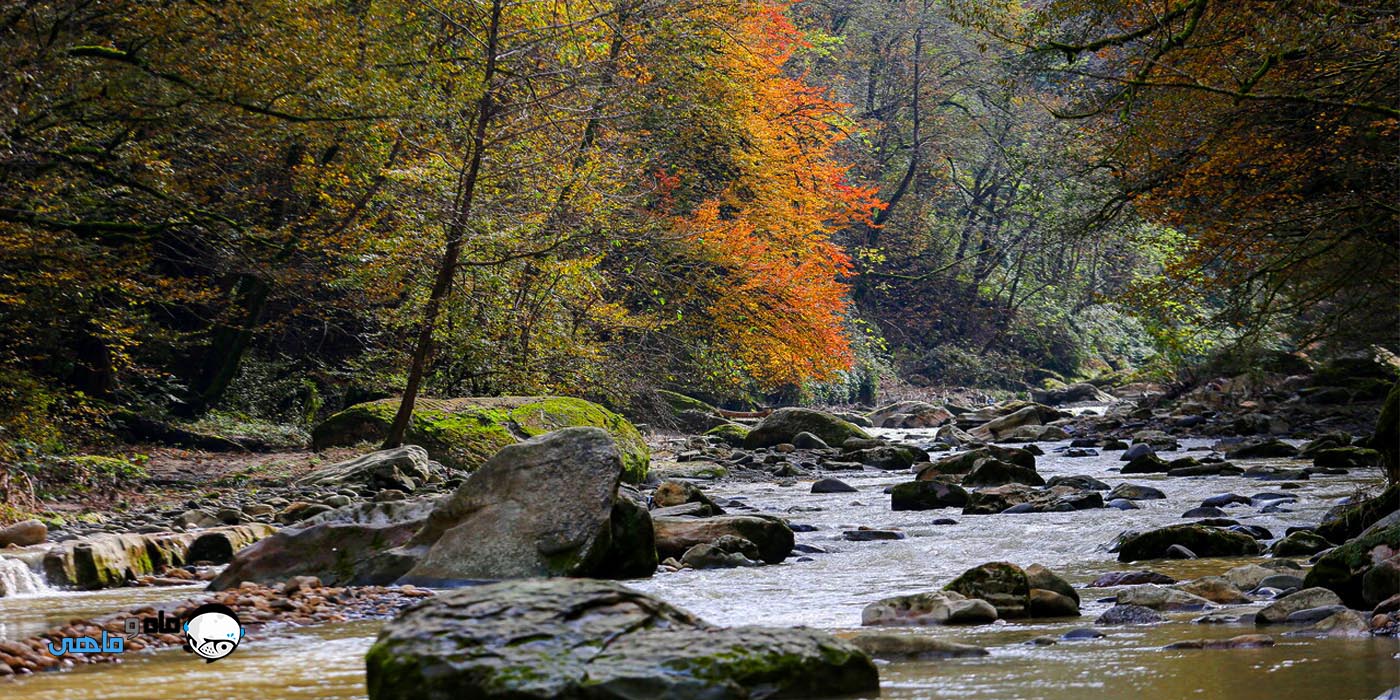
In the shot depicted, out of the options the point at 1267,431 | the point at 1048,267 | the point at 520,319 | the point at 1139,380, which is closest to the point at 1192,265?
the point at 1267,431

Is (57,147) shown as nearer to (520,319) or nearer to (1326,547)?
(520,319)

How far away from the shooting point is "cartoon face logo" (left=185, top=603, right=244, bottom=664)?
435 centimetres

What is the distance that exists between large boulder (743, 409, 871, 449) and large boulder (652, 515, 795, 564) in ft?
36.1

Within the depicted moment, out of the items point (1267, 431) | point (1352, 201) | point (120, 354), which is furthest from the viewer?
point (1267, 431)

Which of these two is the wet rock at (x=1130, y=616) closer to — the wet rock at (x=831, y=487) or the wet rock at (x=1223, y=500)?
the wet rock at (x=1223, y=500)

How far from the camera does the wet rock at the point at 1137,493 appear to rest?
10.2 m

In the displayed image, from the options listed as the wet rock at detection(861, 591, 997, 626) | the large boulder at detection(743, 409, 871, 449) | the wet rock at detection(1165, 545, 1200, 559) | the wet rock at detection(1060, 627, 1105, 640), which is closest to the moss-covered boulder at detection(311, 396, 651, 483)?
the large boulder at detection(743, 409, 871, 449)

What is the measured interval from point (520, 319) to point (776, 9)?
10.1 m

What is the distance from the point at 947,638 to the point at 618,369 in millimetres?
14096

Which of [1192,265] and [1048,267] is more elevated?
[1048,267]

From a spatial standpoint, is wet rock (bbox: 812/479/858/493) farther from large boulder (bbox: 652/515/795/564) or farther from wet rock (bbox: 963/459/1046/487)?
large boulder (bbox: 652/515/795/564)

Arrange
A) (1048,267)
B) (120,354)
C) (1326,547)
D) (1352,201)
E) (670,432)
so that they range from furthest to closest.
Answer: (1048,267)
(670,432)
(120,354)
(1352,201)
(1326,547)

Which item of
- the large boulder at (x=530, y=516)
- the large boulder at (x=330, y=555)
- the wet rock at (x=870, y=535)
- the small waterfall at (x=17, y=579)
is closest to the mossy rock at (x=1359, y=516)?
the wet rock at (x=870, y=535)

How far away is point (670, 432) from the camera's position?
21.7 meters
